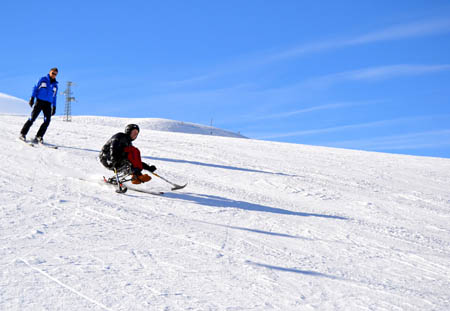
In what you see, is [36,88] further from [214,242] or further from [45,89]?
[214,242]

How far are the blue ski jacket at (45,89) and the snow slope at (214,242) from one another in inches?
57.1

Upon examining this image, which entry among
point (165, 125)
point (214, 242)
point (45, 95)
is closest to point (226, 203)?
point (214, 242)

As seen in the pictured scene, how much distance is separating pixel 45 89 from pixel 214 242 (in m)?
7.49

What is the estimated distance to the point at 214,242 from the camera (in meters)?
4.44

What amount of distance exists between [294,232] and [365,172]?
6.39 m

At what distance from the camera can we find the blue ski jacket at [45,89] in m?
9.88

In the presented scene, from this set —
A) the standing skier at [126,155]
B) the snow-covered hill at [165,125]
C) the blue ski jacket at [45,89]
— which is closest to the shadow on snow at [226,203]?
the standing skier at [126,155]

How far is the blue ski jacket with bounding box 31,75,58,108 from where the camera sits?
9883mm

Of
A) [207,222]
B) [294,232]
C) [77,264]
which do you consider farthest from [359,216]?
[77,264]

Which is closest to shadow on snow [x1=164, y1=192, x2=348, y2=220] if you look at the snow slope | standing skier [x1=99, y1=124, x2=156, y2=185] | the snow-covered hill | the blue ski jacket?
the snow slope

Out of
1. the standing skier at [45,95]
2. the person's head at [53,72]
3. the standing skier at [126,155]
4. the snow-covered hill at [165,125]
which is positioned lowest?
the standing skier at [126,155]

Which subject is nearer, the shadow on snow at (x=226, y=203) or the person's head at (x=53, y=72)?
the shadow on snow at (x=226, y=203)

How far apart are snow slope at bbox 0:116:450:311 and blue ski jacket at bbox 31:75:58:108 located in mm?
1450

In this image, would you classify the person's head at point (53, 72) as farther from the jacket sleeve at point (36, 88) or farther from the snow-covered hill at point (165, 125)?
the snow-covered hill at point (165, 125)
